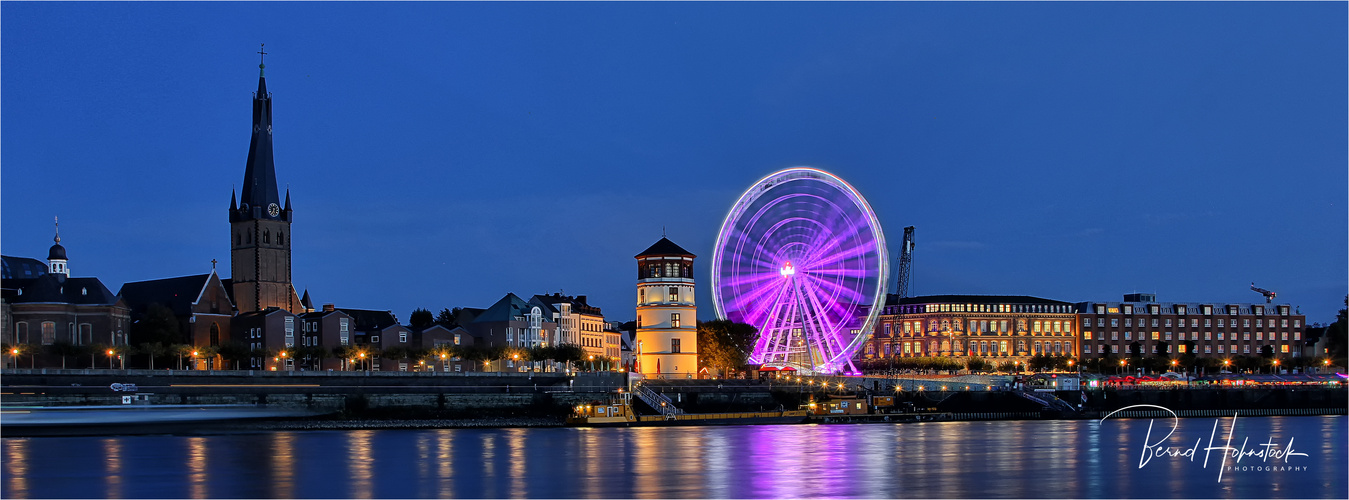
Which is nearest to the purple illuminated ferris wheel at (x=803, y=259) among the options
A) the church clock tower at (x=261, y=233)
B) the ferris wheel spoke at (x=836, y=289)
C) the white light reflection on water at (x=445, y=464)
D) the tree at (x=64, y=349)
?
the ferris wheel spoke at (x=836, y=289)

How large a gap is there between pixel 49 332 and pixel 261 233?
3559 centimetres

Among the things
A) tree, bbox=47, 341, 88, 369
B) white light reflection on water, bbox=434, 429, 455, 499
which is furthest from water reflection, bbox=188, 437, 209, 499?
tree, bbox=47, 341, 88, 369

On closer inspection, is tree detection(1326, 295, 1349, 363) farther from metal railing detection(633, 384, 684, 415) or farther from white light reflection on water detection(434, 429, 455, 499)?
white light reflection on water detection(434, 429, 455, 499)

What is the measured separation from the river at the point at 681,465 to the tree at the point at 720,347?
167 feet

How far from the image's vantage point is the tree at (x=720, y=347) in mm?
133500

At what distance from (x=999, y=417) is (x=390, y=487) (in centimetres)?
6456

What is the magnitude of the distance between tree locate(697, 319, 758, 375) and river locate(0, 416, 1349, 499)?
167 ft

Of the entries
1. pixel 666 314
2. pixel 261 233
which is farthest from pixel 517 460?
pixel 261 233

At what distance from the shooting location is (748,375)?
431 feet

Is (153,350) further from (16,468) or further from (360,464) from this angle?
(360,464)

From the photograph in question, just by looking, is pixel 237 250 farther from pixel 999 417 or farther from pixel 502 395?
pixel 999 417

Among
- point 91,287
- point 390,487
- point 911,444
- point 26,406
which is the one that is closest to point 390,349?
point 91,287

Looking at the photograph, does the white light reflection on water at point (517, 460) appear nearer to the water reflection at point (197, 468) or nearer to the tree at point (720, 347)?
the water reflection at point (197, 468)

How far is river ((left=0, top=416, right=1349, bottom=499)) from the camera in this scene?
4731 centimetres
